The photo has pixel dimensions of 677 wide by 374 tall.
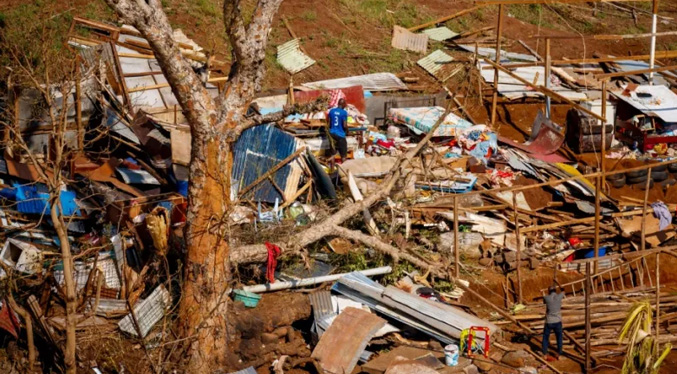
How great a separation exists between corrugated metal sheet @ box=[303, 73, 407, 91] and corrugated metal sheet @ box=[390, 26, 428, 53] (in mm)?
2174

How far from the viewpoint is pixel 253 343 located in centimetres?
1158

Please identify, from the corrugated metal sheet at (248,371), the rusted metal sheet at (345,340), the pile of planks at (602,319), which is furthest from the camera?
the pile of planks at (602,319)

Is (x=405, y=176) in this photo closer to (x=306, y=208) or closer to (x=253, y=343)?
(x=306, y=208)

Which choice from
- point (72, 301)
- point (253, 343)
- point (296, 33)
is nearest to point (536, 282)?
point (253, 343)

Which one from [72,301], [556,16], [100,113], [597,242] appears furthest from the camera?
[556,16]

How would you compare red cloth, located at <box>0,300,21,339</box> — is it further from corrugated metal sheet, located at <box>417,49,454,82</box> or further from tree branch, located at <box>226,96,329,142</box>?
corrugated metal sheet, located at <box>417,49,454,82</box>

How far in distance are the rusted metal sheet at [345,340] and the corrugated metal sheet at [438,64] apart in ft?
35.8

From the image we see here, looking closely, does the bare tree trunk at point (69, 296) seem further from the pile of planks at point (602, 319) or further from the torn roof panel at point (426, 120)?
the torn roof panel at point (426, 120)

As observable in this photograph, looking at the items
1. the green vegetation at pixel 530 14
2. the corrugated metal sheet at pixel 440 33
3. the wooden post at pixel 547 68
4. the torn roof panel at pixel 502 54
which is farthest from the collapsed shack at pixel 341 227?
the green vegetation at pixel 530 14

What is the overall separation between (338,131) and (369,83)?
471cm

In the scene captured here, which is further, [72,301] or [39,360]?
[39,360]

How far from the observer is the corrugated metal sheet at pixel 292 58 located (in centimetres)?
2092

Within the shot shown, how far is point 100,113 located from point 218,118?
5.97 m

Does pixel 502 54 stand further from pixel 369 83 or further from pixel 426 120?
pixel 426 120
